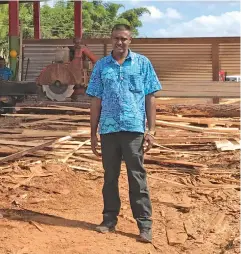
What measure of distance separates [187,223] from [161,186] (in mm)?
1508

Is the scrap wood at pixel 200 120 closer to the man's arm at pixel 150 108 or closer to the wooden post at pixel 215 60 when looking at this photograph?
the man's arm at pixel 150 108

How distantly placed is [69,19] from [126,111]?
3876 cm

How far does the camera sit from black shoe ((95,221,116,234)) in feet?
16.6

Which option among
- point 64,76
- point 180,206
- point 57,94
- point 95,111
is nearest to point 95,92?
point 95,111

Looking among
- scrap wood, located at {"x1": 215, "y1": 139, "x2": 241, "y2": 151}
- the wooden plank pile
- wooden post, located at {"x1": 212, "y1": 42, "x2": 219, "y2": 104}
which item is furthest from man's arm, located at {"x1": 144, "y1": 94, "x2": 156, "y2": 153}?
wooden post, located at {"x1": 212, "y1": 42, "x2": 219, "y2": 104}

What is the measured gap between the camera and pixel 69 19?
42375mm

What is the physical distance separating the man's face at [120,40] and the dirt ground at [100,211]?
1.81 metres

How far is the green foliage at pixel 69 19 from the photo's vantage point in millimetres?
38219

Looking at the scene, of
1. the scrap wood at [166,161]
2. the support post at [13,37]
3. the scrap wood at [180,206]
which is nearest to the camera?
the scrap wood at [180,206]

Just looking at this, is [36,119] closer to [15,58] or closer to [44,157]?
[44,157]

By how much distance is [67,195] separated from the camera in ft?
21.2

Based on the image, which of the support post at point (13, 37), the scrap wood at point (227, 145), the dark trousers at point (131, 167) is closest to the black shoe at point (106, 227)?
the dark trousers at point (131, 167)

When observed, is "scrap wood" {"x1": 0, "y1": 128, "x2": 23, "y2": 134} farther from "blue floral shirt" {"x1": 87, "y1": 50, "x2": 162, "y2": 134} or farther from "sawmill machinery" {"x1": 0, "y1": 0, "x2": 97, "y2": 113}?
"blue floral shirt" {"x1": 87, "y1": 50, "x2": 162, "y2": 134}

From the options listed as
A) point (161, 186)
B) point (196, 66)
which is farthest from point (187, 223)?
point (196, 66)
